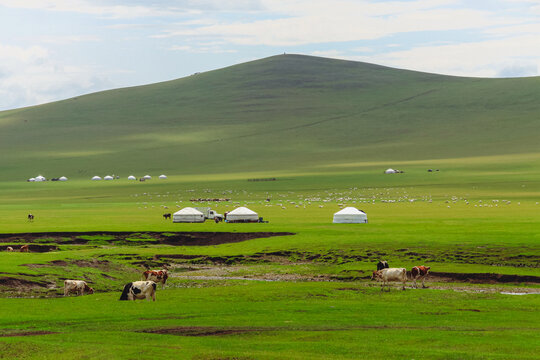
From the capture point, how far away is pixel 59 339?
23.8 m

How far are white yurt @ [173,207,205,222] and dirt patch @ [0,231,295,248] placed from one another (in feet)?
40.6

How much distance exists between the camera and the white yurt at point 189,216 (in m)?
75.4

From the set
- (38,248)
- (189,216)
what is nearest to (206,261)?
(38,248)

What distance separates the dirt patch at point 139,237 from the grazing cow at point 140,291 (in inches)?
1044

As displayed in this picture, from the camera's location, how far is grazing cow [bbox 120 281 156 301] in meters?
32.6

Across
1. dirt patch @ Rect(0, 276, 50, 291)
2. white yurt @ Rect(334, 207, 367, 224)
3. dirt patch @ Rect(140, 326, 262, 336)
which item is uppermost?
white yurt @ Rect(334, 207, 367, 224)

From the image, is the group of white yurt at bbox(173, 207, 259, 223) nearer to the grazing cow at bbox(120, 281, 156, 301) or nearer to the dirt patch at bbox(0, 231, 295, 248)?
the dirt patch at bbox(0, 231, 295, 248)

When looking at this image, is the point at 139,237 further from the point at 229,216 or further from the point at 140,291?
the point at 140,291

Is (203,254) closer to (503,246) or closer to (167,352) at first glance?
(503,246)

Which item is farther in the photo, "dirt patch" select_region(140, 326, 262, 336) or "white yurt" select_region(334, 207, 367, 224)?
"white yurt" select_region(334, 207, 367, 224)

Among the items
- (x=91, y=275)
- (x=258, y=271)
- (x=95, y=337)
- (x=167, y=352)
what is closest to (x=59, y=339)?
(x=95, y=337)

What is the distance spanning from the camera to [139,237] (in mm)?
61188

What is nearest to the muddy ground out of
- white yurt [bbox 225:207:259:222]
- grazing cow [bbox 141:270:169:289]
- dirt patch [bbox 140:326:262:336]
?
grazing cow [bbox 141:270:169:289]

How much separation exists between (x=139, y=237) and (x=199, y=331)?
120 feet
